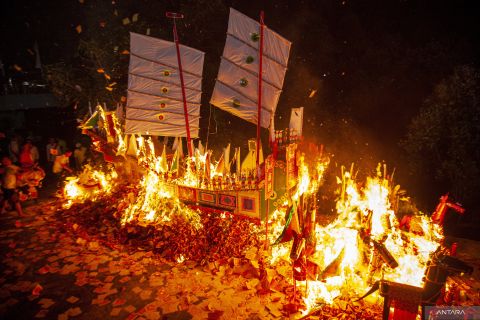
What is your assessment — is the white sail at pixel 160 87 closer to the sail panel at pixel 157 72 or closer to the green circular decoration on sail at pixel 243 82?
the sail panel at pixel 157 72

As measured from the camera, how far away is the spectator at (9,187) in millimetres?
9070

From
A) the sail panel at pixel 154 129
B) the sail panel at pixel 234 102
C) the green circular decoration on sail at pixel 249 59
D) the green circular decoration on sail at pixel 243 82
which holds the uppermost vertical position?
the green circular decoration on sail at pixel 249 59

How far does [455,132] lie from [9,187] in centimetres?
1452

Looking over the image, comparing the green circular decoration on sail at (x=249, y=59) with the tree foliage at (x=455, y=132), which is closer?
the green circular decoration on sail at (x=249, y=59)

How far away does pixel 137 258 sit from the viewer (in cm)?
696

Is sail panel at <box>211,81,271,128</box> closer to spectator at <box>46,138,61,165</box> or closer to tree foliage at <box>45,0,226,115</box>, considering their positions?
tree foliage at <box>45,0,226,115</box>

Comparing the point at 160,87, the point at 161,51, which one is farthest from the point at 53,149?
the point at 161,51

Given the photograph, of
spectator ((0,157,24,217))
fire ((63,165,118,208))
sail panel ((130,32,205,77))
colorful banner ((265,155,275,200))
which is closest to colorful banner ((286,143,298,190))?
colorful banner ((265,155,275,200))

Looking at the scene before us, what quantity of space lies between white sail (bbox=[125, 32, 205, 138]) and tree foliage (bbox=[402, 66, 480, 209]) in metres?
8.05

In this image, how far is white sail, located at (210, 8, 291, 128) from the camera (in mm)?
8016

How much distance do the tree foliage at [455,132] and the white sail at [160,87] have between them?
805 centimetres

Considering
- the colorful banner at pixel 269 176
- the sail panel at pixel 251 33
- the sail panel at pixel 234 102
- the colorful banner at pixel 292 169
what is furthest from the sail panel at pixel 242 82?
the colorful banner at pixel 269 176

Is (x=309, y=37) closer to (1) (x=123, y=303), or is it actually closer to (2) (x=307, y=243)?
(2) (x=307, y=243)

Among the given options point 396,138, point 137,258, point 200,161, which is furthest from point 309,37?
point 137,258
